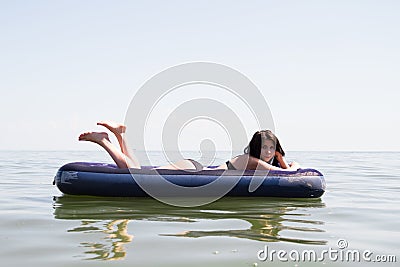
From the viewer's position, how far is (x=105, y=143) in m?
6.77

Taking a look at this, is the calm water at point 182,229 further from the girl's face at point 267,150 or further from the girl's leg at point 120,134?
the girl's face at point 267,150

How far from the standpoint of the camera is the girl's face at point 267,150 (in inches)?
282

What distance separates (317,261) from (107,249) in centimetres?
160

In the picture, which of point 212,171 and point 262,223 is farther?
point 212,171

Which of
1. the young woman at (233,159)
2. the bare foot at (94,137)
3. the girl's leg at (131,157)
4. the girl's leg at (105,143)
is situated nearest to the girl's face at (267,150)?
the young woman at (233,159)

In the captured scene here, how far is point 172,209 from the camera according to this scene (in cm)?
597

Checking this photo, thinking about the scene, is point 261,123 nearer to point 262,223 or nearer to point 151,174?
point 151,174

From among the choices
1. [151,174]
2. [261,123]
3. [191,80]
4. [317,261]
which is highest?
[191,80]

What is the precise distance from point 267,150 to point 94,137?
253 cm

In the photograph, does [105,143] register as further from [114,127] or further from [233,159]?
[233,159]

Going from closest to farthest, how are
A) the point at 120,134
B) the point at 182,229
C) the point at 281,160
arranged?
the point at 182,229 < the point at 120,134 < the point at 281,160

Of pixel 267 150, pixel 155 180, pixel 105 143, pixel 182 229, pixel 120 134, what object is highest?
pixel 120 134

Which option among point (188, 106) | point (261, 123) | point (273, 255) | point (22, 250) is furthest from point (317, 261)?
point (188, 106)

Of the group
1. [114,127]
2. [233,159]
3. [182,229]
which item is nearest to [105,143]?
[114,127]
